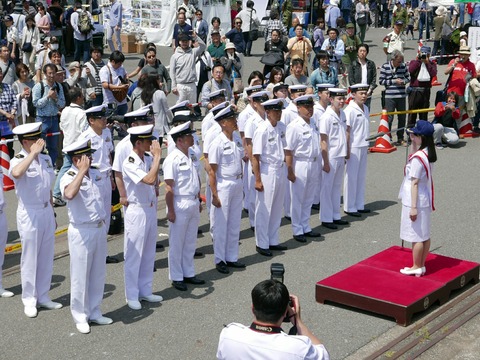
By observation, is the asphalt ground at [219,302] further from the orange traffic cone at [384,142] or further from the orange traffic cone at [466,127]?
the orange traffic cone at [466,127]

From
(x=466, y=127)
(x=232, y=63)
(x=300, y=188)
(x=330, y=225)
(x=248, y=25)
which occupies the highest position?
(x=248, y=25)

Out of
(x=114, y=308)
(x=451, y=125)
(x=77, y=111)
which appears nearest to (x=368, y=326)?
(x=114, y=308)

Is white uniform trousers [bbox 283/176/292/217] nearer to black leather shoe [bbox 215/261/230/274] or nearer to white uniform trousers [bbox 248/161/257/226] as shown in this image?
white uniform trousers [bbox 248/161/257/226]

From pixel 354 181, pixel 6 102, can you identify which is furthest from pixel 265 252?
pixel 6 102

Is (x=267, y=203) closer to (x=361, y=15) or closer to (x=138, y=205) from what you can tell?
(x=138, y=205)

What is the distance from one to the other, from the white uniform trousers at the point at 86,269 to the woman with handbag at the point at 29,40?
14.4 meters

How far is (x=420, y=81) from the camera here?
18.4 meters

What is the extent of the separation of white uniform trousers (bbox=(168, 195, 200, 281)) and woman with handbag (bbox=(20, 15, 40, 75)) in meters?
13.5

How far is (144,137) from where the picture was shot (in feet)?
31.3

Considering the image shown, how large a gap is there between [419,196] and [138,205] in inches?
125

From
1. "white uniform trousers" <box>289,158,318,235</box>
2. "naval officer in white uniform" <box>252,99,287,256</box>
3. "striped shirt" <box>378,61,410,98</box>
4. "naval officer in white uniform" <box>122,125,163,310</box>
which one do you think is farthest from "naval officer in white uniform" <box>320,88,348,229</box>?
"striped shirt" <box>378,61,410,98</box>

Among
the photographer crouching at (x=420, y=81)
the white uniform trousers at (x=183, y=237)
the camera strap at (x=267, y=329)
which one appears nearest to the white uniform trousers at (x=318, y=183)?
the white uniform trousers at (x=183, y=237)

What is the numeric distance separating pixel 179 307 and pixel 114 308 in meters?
0.71

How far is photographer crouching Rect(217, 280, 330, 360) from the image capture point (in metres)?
5.20
